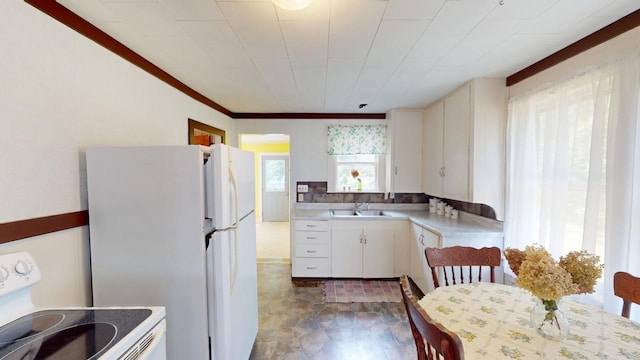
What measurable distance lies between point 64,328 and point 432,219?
3.24 metres

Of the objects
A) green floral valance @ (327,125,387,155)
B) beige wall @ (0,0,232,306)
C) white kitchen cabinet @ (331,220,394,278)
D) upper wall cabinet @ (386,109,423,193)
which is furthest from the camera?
green floral valance @ (327,125,387,155)

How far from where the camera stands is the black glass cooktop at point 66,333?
32.5 inches

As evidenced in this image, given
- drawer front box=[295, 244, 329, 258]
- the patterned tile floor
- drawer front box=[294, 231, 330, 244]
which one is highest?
drawer front box=[294, 231, 330, 244]

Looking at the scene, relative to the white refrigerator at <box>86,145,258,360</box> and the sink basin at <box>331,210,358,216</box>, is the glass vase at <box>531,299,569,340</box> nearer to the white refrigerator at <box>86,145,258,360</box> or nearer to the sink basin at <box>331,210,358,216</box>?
the white refrigerator at <box>86,145,258,360</box>

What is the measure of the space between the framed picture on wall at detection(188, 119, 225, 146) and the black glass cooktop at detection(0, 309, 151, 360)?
192 cm

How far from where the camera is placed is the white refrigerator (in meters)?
1.44

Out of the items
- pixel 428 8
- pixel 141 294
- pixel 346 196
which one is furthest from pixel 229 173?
Answer: pixel 346 196

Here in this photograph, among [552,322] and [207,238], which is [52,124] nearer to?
[207,238]

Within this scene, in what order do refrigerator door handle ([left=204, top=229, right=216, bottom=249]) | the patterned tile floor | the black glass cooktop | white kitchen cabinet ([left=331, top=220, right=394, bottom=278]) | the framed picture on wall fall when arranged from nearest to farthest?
the black glass cooktop
refrigerator door handle ([left=204, top=229, right=216, bottom=249])
the patterned tile floor
the framed picture on wall
white kitchen cabinet ([left=331, top=220, right=394, bottom=278])

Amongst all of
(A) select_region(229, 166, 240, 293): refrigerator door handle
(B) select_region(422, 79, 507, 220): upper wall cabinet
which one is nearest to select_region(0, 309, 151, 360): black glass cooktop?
(A) select_region(229, 166, 240, 293): refrigerator door handle

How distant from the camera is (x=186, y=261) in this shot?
1453 mm

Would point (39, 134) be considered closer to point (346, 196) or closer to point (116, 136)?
point (116, 136)

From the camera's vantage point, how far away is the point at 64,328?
3.18ft

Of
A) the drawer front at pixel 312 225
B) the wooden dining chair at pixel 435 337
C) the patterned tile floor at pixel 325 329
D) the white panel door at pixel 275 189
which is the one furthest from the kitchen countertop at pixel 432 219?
the white panel door at pixel 275 189
